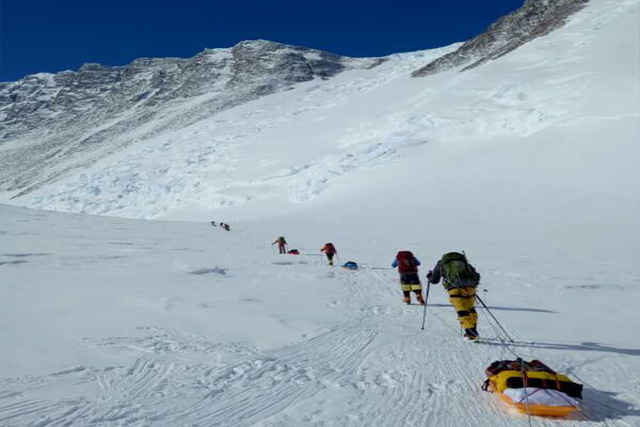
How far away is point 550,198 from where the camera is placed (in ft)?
76.7

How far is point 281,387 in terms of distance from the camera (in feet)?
14.9

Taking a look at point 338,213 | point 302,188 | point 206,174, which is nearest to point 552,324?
point 338,213

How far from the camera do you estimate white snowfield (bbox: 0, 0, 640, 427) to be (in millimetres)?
4289

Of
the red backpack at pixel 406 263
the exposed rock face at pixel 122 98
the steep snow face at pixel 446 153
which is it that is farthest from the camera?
the exposed rock face at pixel 122 98

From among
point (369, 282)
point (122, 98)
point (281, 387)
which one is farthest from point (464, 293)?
point (122, 98)

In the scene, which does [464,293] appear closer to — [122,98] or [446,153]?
[446,153]

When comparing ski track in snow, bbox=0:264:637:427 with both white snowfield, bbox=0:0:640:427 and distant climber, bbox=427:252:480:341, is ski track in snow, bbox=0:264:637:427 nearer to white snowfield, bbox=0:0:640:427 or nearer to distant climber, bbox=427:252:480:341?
white snowfield, bbox=0:0:640:427

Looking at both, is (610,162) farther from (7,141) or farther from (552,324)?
(7,141)

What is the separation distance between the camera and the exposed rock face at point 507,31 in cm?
6088

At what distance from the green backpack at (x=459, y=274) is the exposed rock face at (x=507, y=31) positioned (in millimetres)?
58915

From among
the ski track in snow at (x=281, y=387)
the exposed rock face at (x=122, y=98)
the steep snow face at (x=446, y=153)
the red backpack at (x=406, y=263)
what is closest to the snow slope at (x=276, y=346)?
the ski track in snow at (x=281, y=387)

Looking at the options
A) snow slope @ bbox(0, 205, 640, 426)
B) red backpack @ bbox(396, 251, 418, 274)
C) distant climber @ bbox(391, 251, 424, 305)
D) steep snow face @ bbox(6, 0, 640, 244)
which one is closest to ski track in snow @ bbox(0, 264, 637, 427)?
snow slope @ bbox(0, 205, 640, 426)

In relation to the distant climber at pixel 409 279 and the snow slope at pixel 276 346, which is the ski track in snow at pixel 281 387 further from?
the distant climber at pixel 409 279

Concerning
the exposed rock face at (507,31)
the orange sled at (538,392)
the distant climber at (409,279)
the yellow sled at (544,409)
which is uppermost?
the exposed rock face at (507,31)
